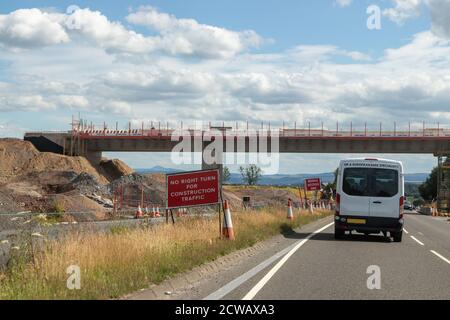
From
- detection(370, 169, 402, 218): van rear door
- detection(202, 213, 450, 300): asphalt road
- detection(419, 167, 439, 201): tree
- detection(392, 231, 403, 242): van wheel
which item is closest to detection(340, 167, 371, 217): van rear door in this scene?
detection(370, 169, 402, 218): van rear door

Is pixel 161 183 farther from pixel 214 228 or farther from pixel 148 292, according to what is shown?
pixel 148 292

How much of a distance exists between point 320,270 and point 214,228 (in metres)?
5.72

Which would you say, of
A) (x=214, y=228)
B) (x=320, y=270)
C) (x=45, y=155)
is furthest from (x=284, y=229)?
(x=45, y=155)

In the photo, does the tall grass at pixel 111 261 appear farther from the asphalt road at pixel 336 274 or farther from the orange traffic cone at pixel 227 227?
the asphalt road at pixel 336 274

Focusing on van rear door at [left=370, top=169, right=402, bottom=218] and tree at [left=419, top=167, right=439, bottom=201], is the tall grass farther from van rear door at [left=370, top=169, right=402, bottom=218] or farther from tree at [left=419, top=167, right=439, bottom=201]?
tree at [left=419, top=167, right=439, bottom=201]

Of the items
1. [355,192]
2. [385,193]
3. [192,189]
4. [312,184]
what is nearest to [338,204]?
[355,192]

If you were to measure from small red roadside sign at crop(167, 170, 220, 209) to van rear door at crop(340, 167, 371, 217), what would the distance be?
608cm

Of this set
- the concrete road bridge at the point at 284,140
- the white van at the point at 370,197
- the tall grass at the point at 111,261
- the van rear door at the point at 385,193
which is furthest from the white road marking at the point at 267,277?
the concrete road bridge at the point at 284,140

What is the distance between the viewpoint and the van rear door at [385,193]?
22203 millimetres

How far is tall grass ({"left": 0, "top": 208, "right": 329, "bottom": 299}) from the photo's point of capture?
9117 mm

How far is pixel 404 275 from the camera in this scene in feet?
42.8

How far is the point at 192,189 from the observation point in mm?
18469

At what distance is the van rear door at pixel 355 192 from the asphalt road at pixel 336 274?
2.32 metres

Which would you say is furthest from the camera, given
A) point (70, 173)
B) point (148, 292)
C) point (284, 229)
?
point (70, 173)
